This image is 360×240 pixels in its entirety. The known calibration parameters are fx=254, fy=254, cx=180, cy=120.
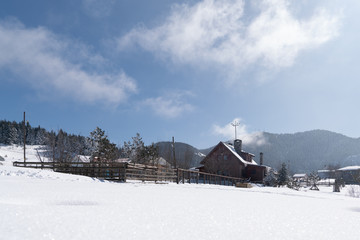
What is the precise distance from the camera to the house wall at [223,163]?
139 ft

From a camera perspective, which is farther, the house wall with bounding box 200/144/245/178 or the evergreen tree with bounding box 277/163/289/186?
the house wall with bounding box 200/144/245/178

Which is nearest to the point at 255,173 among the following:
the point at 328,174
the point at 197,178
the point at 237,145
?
the point at 237,145

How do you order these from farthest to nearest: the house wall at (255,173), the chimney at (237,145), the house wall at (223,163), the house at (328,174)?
the house at (328,174) < the chimney at (237,145) < the house wall at (255,173) < the house wall at (223,163)

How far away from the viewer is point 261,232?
152 inches

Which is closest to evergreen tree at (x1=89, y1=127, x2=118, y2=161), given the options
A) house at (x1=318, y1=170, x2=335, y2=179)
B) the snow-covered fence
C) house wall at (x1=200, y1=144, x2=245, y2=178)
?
the snow-covered fence

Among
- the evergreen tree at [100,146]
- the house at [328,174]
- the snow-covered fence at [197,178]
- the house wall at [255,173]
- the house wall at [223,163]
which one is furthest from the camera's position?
the house at [328,174]

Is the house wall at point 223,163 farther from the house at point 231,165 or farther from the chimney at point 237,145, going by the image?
the chimney at point 237,145

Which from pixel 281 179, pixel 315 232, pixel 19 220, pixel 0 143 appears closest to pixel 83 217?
pixel 19 220

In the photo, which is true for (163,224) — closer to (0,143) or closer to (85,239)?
(85,239)

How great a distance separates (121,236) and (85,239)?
433 millimetres

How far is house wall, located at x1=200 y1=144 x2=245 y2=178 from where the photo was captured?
139 feet

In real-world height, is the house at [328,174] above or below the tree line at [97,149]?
below

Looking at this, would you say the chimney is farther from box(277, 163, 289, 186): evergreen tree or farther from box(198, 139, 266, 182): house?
box(277, 163, 289, 186): evergreen tree

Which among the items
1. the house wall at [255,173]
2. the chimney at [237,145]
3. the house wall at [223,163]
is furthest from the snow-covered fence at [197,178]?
the chimney at [237,145]
